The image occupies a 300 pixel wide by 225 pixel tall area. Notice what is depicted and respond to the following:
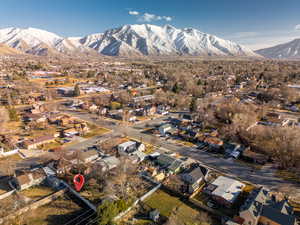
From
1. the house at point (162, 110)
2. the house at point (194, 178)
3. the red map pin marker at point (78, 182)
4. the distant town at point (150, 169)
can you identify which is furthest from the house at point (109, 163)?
the house at point (162, 110)

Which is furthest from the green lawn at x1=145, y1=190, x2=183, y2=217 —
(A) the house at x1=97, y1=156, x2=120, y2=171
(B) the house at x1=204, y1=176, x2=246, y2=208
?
(A) the house at x1=97, y1=156, x2=120, y2=171

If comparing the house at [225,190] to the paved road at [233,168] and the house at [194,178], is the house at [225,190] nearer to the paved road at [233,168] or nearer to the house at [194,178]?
the house at [194,178]

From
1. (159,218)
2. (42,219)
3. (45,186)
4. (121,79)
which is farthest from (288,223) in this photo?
(121,79)

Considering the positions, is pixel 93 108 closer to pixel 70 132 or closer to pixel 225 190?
pixel 70 132

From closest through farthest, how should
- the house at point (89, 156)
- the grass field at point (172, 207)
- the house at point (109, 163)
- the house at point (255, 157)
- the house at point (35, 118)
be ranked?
1. the grass field at point (172, 207)
2. the house at point (109, 163)
3. the house at point (89, 156)
4. the house at point (255, 157)
5. the house at point (35, 118)

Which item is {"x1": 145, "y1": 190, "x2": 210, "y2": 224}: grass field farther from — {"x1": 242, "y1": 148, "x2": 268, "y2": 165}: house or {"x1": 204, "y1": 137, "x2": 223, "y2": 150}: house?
{"x1": 242, "y1": 148, "x2": 268, "y2": 165}: house

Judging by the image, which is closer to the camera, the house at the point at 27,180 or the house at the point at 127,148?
the house at the point at 27,180
